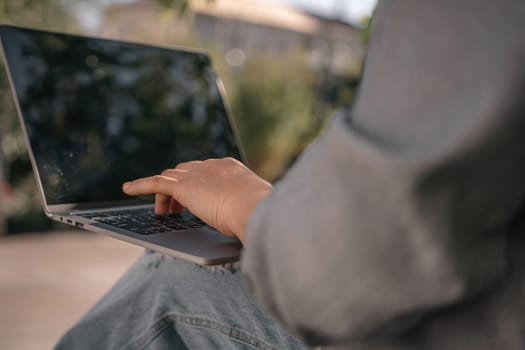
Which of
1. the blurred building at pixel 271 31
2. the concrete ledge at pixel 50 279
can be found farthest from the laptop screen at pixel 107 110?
the blurred building at pixel 271 31

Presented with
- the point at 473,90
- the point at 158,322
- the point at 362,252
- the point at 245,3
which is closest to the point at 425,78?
the point at 473,90

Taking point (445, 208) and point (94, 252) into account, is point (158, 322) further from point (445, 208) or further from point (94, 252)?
point (94, 252)

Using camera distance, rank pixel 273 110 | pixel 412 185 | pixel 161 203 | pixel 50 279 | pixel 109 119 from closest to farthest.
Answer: pixel 412 185, pixel 161 203, pixel 109 119, pixel 50 279, pixel 273 110

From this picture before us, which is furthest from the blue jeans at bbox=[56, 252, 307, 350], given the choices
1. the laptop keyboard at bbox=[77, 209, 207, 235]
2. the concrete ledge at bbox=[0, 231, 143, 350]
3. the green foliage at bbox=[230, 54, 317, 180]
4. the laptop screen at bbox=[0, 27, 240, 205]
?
the green foliage at bbox=[230, 54, 317, 180]

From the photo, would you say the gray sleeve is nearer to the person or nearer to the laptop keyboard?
the person

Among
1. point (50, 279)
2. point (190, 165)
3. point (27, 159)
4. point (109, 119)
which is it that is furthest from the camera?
point (27, 159)

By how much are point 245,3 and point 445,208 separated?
17874 millimetres

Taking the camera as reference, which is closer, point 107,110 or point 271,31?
point 107,110

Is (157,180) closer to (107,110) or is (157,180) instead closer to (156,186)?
(156,186)

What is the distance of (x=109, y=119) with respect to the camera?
1531 millimetres

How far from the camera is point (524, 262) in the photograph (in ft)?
2.16

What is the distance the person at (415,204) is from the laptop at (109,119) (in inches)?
19.7

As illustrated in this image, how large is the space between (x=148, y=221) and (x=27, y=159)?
216 inches

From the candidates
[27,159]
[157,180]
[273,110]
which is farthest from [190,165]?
[273,110]
